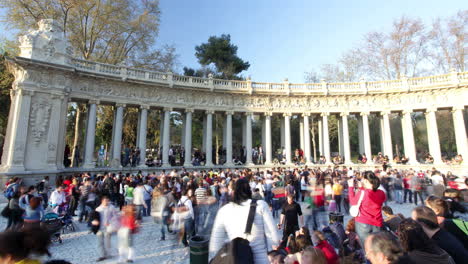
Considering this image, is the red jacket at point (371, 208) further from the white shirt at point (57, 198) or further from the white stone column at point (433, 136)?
the white stone column at point (433, 136)

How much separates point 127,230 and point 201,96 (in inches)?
813

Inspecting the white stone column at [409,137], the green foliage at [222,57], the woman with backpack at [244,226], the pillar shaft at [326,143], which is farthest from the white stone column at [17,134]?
the white stone column at [409,137]

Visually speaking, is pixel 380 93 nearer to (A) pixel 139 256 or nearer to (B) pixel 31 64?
(A) pixel 139 256

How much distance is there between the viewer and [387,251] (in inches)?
99.0

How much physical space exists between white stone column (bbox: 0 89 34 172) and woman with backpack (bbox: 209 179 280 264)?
63.8 ft

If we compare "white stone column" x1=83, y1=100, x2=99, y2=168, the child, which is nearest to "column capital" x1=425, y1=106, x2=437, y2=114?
the child

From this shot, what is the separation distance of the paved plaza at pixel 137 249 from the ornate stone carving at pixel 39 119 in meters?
10.0

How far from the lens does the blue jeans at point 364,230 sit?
16.4ft

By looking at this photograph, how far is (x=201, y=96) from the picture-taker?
84.3 ft

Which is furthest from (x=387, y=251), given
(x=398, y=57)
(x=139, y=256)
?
(x=398, y=57)

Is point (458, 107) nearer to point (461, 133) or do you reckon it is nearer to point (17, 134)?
point (461, 133)

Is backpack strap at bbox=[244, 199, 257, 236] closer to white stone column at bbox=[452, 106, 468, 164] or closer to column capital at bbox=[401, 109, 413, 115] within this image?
column capital at bbox=[401, 109, 413, 115]

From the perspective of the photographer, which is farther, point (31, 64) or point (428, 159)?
point (428, 159)

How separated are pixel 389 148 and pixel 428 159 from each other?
4.01 m
